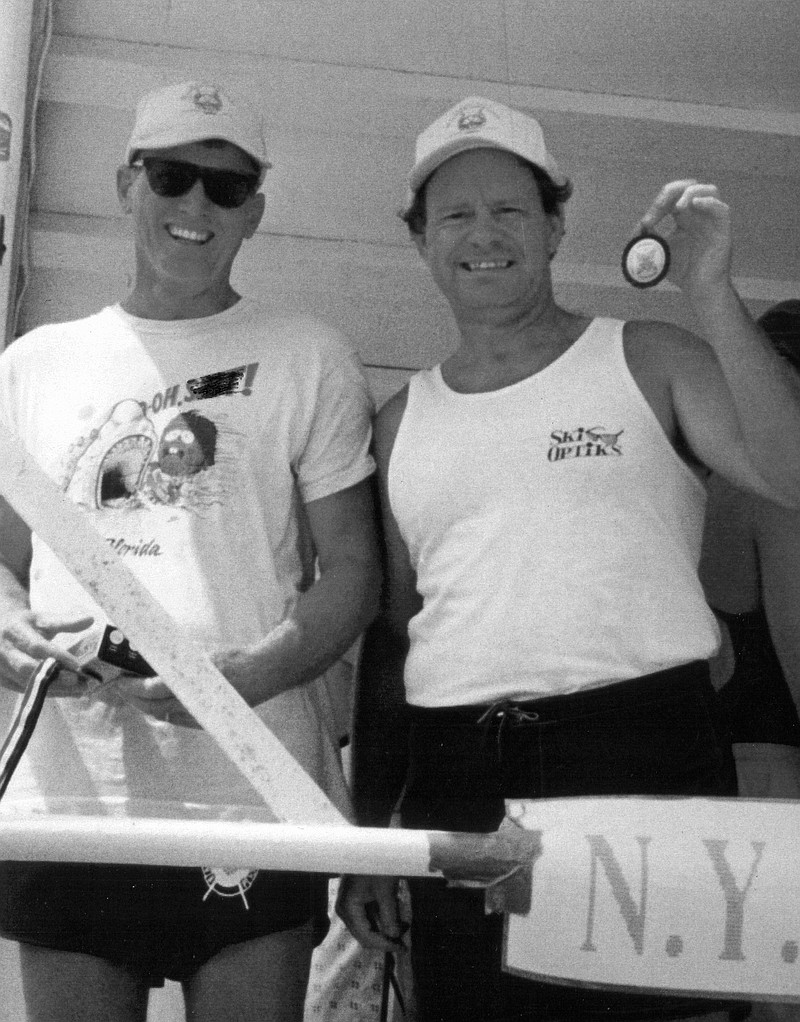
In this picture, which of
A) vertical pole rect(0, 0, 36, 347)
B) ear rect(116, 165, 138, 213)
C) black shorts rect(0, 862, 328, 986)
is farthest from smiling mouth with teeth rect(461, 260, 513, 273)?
black shorts rect(0, 862, 328, 986)

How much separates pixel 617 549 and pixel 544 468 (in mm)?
155

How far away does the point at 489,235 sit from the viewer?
2242 mm

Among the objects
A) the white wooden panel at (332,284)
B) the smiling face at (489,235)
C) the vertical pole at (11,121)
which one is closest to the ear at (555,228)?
the smiling face at (489,235)

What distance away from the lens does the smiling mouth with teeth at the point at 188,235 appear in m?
2.31

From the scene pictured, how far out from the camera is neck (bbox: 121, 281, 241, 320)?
2.33 m

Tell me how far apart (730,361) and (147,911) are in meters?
1.07

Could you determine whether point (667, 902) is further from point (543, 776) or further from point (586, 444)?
point (586, 444)

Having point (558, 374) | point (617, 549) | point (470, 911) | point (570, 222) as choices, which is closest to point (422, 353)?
point (570, 222)

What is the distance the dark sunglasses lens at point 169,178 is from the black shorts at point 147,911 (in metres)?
1.04

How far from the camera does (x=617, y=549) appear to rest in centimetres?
199

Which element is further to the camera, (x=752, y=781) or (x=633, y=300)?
(x=633, y=300)

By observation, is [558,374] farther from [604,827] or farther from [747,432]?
[604,827]

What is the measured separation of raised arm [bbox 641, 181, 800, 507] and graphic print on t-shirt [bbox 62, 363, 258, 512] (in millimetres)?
674

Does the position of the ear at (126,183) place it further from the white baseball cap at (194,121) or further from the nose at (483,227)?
the nose at (483,227)
